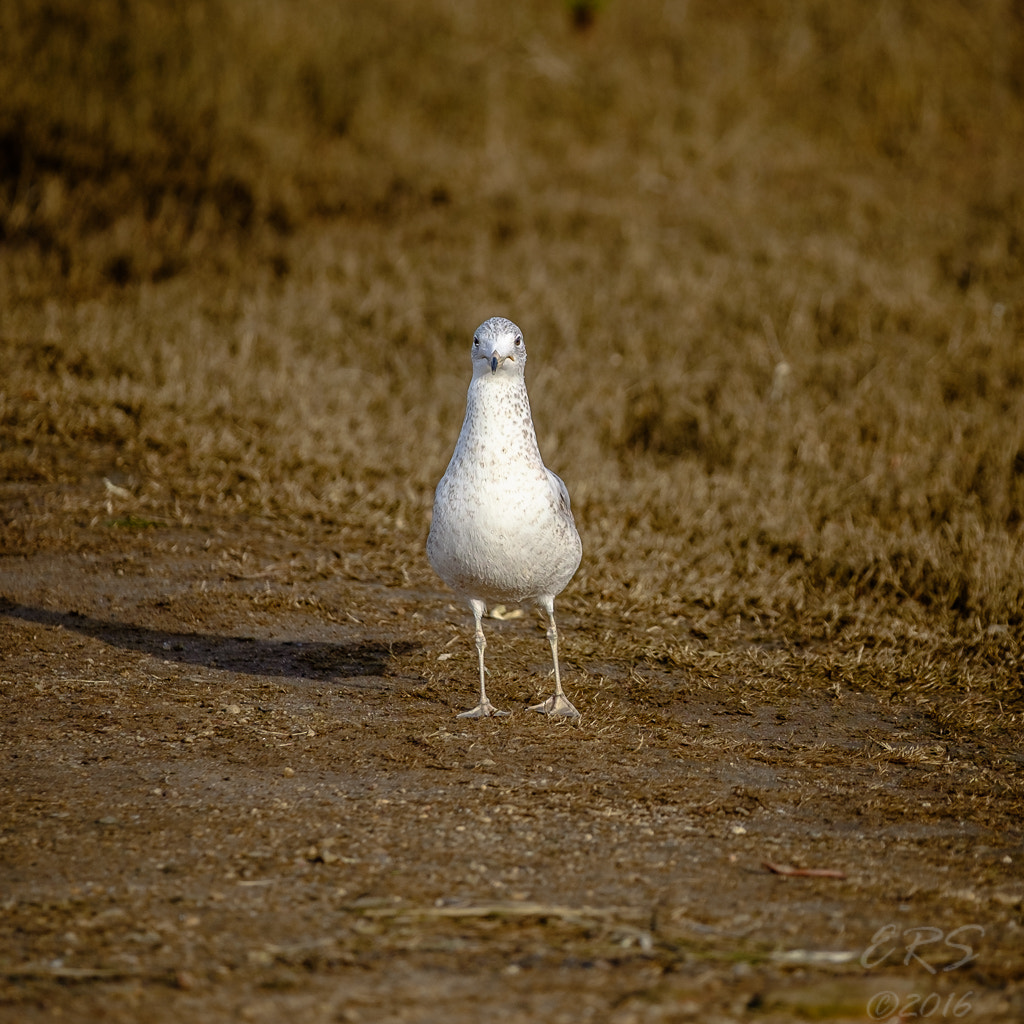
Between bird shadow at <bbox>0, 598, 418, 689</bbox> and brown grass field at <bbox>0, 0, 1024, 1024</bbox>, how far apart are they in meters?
0.04

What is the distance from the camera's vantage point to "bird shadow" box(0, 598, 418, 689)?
5910mm

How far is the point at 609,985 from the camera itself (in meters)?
3.20

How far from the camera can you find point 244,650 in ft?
20.2

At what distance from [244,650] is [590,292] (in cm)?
727

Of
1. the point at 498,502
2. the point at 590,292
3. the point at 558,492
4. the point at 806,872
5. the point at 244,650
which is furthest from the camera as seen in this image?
the point at 590,292

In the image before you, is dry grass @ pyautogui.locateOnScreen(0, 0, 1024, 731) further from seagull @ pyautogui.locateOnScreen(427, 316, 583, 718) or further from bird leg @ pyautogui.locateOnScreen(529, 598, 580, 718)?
seagull @ pyautogui.locateOnScreen(427, 316, 583, 718)

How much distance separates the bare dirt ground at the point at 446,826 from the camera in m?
3.20

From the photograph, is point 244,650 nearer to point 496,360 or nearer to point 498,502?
point 498,502

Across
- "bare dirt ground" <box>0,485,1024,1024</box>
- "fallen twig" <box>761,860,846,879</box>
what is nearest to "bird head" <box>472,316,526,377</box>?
"bare dirt ground" <box>0,485,1024,1024</box>

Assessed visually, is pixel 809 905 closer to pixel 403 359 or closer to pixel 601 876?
pixel 601 876

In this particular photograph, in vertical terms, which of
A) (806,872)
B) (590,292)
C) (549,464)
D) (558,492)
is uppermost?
(590,292)

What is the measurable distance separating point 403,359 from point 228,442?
2719mm

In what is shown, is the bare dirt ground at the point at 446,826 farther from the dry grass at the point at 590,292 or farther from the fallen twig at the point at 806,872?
the dry grass at the point at 590,292

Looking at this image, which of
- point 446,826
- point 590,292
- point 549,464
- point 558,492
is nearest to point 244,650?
point 558,492
